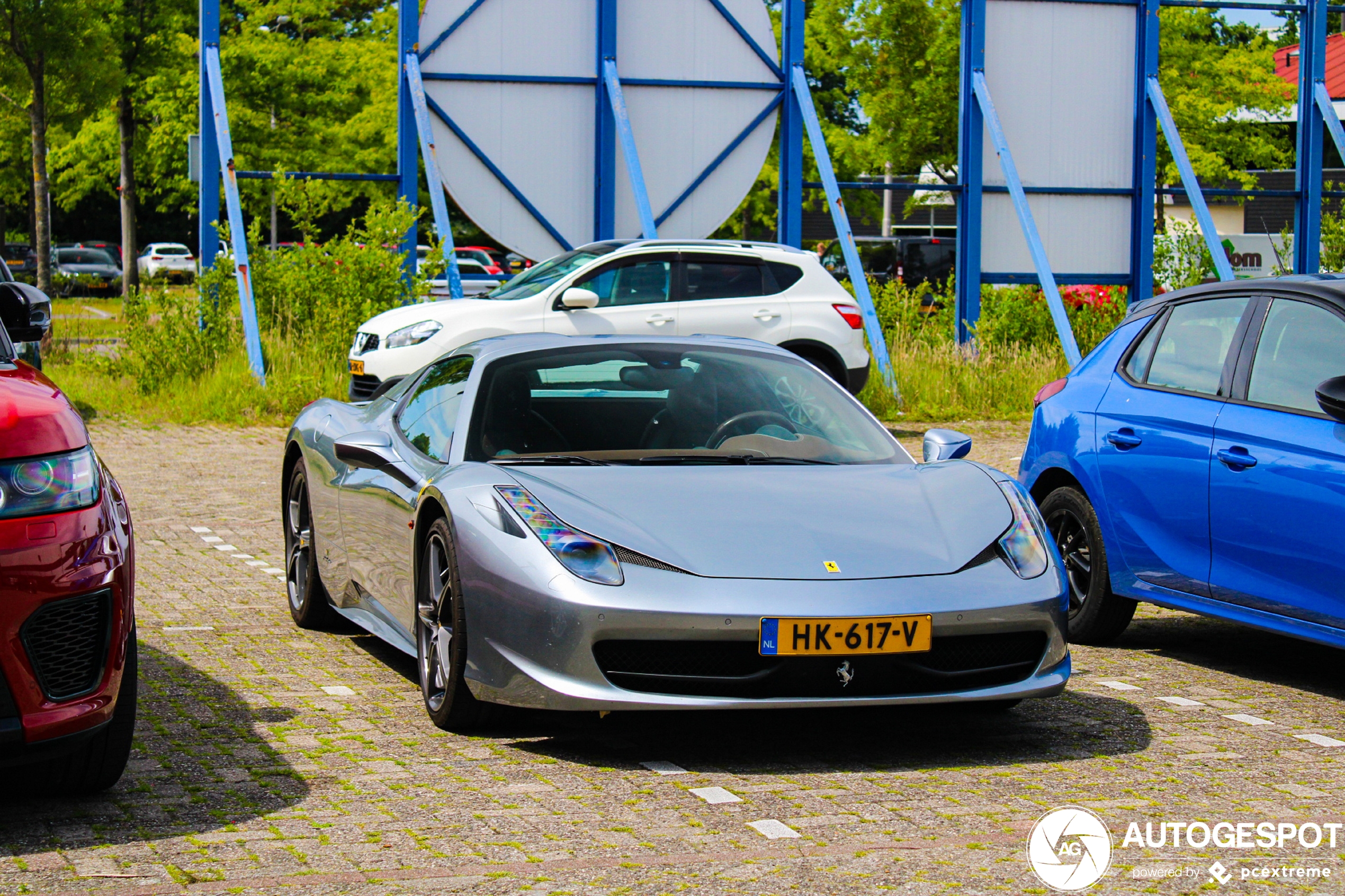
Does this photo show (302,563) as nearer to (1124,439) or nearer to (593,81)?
(1124,439)

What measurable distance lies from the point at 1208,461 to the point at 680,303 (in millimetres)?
9246

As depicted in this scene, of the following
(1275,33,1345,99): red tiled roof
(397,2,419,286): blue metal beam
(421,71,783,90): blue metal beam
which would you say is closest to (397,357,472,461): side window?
(397,2,419,286): blue metal beam

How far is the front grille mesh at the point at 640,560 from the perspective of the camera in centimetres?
509

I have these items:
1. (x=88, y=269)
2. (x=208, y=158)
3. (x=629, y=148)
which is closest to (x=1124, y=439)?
(x=629, y=148)

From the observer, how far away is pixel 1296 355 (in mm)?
6465

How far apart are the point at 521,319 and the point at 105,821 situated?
10.6 metres

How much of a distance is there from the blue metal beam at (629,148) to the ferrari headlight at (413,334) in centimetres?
520

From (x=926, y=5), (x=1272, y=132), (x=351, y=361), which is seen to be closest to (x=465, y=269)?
(x=926, y=5)

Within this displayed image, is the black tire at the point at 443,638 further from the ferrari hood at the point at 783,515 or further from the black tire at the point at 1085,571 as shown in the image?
the black tire at the point at 1085,571

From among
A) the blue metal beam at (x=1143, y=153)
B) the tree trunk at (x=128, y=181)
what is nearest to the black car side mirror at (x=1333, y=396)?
the blue metal beam at (x=1143, y=153)

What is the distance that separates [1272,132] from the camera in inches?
1526

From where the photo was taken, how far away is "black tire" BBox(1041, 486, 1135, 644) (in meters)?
7.20

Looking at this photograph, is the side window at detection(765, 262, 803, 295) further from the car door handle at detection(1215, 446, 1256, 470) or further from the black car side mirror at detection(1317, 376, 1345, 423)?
the black car side mirror at detection(1317, 376, 1345, 423)

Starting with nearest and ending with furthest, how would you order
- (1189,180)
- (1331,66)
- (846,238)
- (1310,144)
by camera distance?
(846,238)
(1189,180)
(1310,144)
(1331,66)
